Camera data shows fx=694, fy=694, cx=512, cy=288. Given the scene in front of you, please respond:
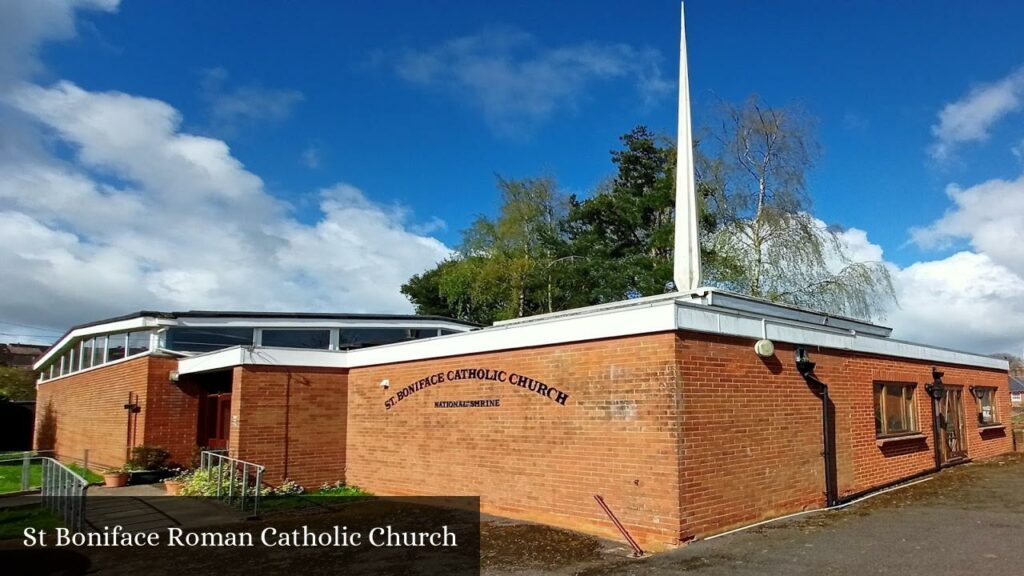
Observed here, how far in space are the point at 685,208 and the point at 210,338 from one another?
11673 millimetres

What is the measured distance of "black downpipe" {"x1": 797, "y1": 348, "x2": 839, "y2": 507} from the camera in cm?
997

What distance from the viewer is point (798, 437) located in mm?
9766

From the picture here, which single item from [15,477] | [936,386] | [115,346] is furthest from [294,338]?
[936,386]

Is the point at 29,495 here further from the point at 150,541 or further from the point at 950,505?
the point at 950,505

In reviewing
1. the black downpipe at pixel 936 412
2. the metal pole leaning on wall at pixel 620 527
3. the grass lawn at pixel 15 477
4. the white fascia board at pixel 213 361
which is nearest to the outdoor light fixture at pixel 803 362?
the metal pole leaning on wall at pixel 620 527

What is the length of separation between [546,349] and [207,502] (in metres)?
6.92

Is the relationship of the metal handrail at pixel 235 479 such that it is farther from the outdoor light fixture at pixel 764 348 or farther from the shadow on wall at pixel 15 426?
the shadow on wall at pixel 15 426

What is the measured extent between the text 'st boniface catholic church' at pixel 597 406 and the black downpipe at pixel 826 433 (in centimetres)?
4

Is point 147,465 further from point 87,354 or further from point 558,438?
point 558,438

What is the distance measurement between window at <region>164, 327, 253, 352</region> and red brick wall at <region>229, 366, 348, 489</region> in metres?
4.26

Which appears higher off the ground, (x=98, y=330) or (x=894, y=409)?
(x=98, y=330)

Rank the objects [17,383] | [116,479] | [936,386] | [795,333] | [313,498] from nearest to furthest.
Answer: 1. [795,333]
2. [313,498]
3. [936,386]
4. [116,479]
5. [17,383]

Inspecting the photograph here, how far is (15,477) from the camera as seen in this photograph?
18625mm

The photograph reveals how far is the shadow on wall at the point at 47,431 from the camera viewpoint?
23.8 m
